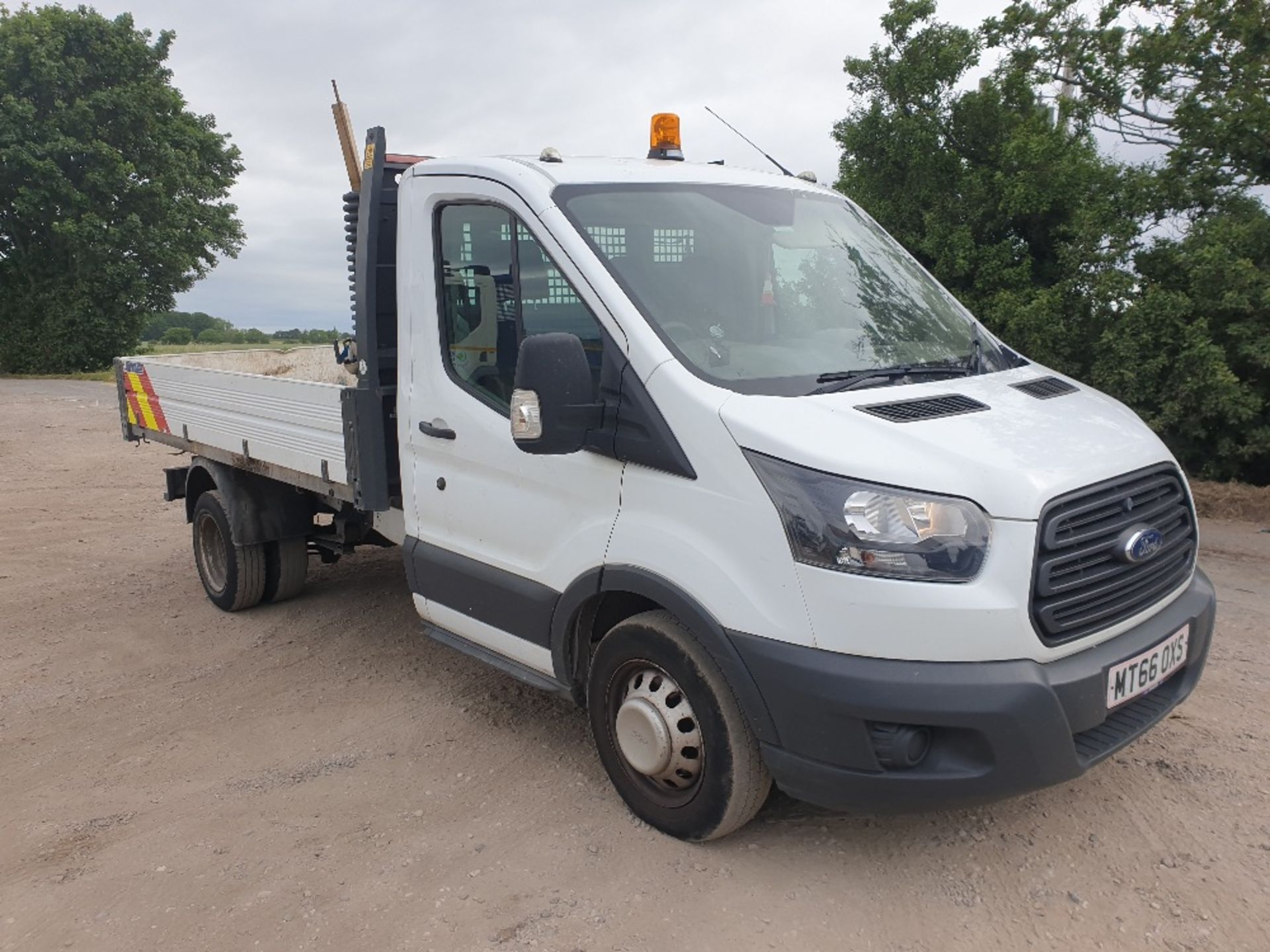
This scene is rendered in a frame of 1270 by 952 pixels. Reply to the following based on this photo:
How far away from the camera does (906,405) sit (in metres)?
2.97

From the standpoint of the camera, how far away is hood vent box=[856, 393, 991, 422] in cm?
288

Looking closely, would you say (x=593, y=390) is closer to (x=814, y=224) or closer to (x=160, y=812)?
(x=814, y=224)

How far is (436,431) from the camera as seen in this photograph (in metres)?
3.94

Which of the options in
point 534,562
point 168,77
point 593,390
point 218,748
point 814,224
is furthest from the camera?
point 168,77

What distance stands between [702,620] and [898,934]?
1021mm

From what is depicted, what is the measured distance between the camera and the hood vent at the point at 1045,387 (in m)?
3.33

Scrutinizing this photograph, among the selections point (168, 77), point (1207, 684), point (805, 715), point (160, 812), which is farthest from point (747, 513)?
point (168, 77)

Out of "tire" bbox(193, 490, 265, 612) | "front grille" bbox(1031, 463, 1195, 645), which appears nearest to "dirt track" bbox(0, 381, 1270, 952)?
"tire" bbox(193, 490, 265, 612)

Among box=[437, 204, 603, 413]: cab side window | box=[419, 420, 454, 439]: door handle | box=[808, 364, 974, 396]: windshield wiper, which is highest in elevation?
box=[437, 204, 603, 413]: cab side window

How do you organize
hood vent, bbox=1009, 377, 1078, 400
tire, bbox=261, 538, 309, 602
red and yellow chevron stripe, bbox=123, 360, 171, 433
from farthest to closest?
red and yellow chevron stripe, bbox=123, 360, 171, 433
tire, bbox=261, 538, 309, 602
hood vent, bbox=1009, 377, 1078, 400

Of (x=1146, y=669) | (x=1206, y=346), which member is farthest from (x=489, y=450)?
(x=1206, y=346)

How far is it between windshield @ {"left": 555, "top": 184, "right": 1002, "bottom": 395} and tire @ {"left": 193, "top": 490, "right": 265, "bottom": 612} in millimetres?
3459

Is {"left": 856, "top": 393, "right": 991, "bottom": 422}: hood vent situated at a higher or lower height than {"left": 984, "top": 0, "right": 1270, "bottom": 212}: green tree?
lower

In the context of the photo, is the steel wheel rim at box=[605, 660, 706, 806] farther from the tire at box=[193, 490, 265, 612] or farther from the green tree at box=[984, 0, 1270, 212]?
the green tree at box=[984, 0, 1270, 212]
